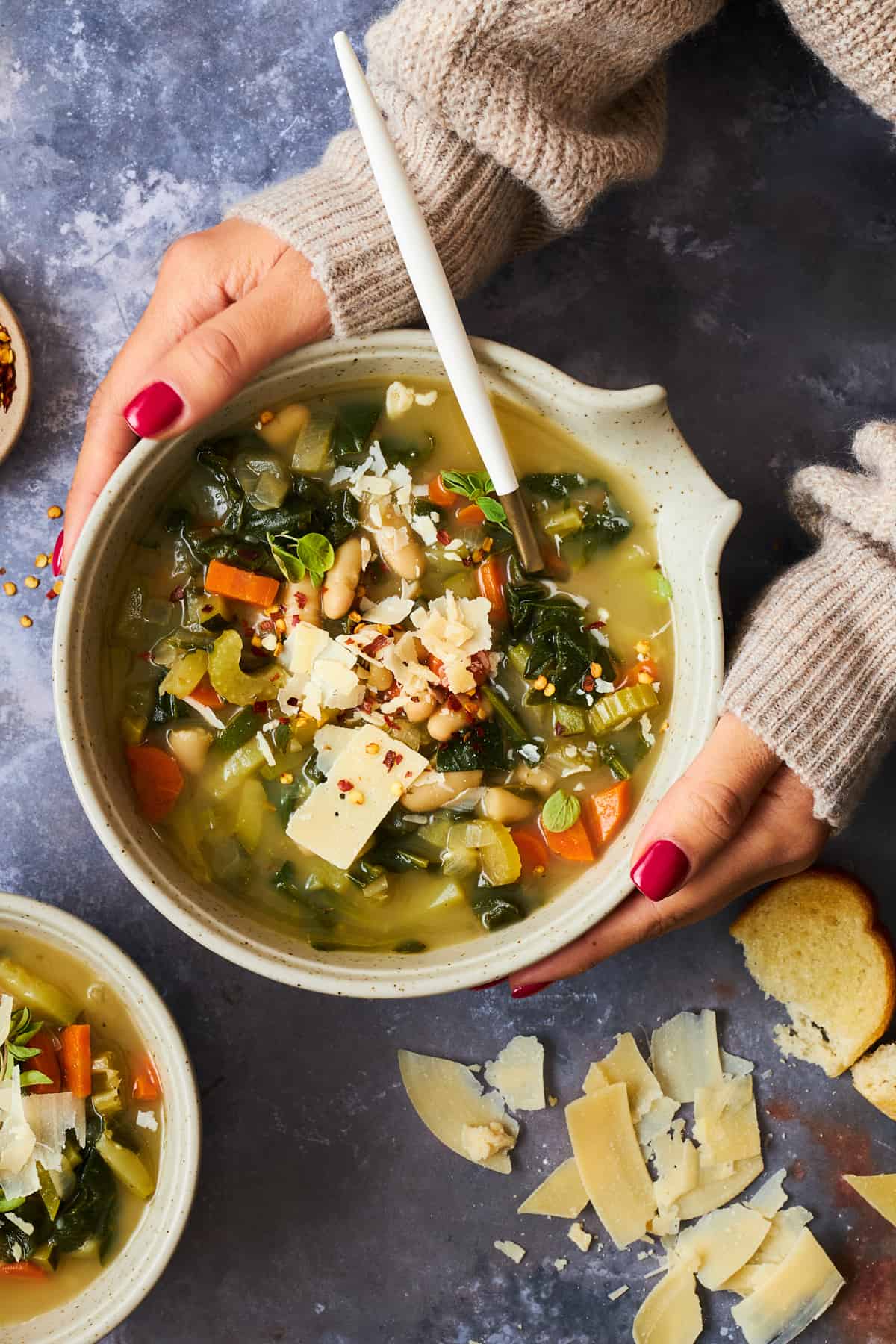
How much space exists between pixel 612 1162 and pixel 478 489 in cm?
166

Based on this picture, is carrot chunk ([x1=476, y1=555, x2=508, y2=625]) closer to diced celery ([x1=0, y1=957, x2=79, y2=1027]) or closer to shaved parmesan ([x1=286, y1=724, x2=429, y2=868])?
shaved parmesan ([x1=286, y1=724, x2=429, y2=868])

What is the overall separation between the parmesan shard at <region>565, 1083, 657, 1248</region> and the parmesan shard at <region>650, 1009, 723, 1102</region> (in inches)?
4.7

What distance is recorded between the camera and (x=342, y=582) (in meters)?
2.38

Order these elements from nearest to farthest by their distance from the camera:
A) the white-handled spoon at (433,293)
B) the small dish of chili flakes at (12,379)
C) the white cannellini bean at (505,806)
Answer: the white-handled spoon at (433,293) < the white cannellini bean at (505,806) < the small dish of chili flakes at (12,379)

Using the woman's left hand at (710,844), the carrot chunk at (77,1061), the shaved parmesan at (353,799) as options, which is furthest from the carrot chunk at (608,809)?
the carrot chunk at (77,1061)

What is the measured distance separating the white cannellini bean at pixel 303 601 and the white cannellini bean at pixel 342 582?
21 mm

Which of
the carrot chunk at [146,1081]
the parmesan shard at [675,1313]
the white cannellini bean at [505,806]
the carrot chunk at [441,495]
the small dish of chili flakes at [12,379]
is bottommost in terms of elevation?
the parmesan shard at [675,1313]

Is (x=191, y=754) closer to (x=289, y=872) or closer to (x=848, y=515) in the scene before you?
(x=289, y=872)

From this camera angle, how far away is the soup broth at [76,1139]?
2.63 m

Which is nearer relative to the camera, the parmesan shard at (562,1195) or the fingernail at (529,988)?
the fingernail at (529,988)

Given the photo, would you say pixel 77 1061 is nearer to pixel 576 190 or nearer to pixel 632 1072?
pixel 632 1072

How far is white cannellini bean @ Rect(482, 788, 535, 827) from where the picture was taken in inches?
95.8

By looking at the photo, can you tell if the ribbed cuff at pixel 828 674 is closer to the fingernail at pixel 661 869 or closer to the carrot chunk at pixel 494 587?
the fingernail at pixel 661 869

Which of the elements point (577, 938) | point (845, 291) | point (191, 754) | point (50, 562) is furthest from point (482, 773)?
point (845, 291)
